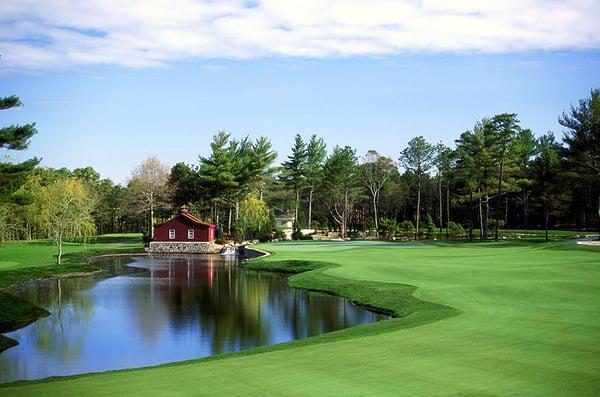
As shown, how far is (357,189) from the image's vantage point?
94438mm

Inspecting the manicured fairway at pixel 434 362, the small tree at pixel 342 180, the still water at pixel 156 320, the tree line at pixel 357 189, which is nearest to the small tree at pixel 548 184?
the tree line at pixel 357 189

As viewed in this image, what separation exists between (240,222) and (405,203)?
3881cm

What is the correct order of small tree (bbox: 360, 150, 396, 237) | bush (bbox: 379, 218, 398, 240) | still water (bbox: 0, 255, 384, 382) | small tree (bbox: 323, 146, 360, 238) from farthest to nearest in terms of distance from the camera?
small tree (bbox: 360, 150, 396, 237), small tree (bbox: 323, 146, 360, 238), bush (bbox: 379, 218, 398, 240), still water (bbox: 0, 255, 384, 382)

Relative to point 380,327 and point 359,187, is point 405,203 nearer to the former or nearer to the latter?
point 359,187

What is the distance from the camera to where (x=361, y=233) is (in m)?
89.4

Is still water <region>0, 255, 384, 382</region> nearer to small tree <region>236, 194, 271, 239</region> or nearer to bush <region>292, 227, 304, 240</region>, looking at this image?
small tree <region>236, 194, 271, 239</region>

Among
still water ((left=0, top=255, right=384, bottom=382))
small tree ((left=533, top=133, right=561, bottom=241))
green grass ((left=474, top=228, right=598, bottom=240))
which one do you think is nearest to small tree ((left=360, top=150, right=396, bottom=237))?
green grass ((left=474, top=228, right=598, bottom=240))

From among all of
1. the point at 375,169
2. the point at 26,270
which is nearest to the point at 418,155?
the point at 375,169

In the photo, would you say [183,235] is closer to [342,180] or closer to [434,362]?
[342,180]

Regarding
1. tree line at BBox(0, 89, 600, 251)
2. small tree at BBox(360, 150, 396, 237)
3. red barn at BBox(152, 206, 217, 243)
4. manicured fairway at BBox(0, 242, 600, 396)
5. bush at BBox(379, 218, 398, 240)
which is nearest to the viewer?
manicured fairway at BBox(0, 242, 600, 396)

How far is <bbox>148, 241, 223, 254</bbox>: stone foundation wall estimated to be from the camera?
66375 mm

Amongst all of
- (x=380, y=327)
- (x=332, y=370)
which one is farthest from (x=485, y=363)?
(x=380, y=327)

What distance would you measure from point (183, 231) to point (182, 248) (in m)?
2.04

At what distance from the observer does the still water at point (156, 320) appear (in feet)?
56.7
